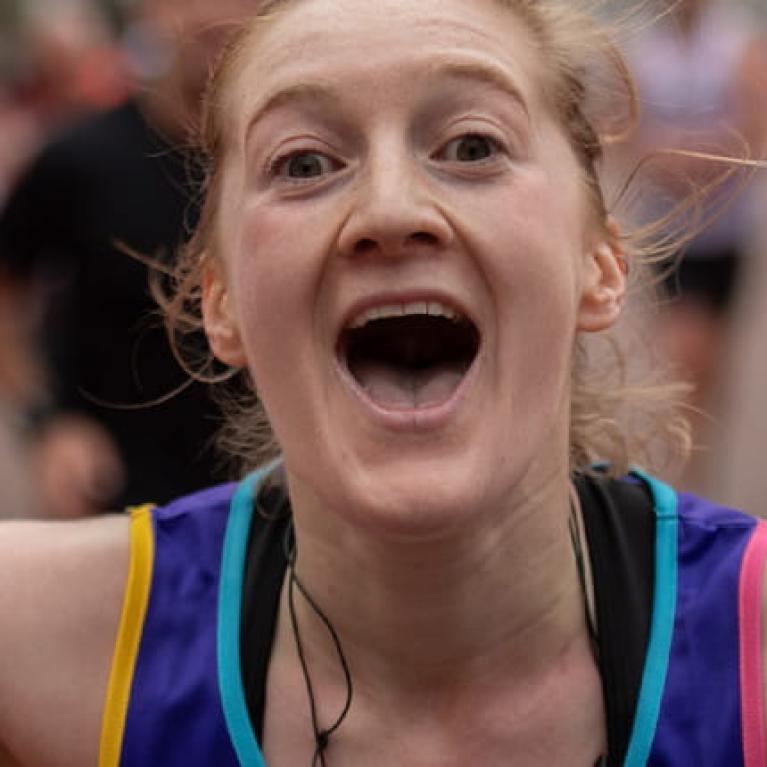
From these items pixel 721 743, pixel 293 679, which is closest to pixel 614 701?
pixel 721 743

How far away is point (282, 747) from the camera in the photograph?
296 centimetres

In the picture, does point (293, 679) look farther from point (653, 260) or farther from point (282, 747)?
point (653, 260)

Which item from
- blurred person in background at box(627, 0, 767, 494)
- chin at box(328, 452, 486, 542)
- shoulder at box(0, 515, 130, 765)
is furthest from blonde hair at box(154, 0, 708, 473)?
blurred person in background at box(627, 0, 767, 494)

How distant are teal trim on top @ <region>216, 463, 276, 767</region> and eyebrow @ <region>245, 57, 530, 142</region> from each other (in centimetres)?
70

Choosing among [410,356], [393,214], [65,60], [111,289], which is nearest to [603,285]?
[410,356]

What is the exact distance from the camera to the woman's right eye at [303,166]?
9.20ft

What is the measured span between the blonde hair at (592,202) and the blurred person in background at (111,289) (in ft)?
2.77

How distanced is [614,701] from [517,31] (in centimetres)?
105

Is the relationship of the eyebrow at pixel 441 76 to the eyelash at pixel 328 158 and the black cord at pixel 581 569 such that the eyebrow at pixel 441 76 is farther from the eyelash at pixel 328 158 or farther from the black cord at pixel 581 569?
the black cord at pixel 581 569

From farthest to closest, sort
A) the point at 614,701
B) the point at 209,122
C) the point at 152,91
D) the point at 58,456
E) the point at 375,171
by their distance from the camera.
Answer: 1. the point at 58,456
2. the point at 152,91
3. the point at 209,122
4. the point at 614,701
5. the point at 375,171

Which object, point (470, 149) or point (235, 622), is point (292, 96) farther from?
point (235, 622)

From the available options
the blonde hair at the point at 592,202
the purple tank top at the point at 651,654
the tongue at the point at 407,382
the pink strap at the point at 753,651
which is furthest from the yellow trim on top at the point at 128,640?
the pink strap at the point at 753,651

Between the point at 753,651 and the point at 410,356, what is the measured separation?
28.2 inches

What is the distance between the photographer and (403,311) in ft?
8.94
